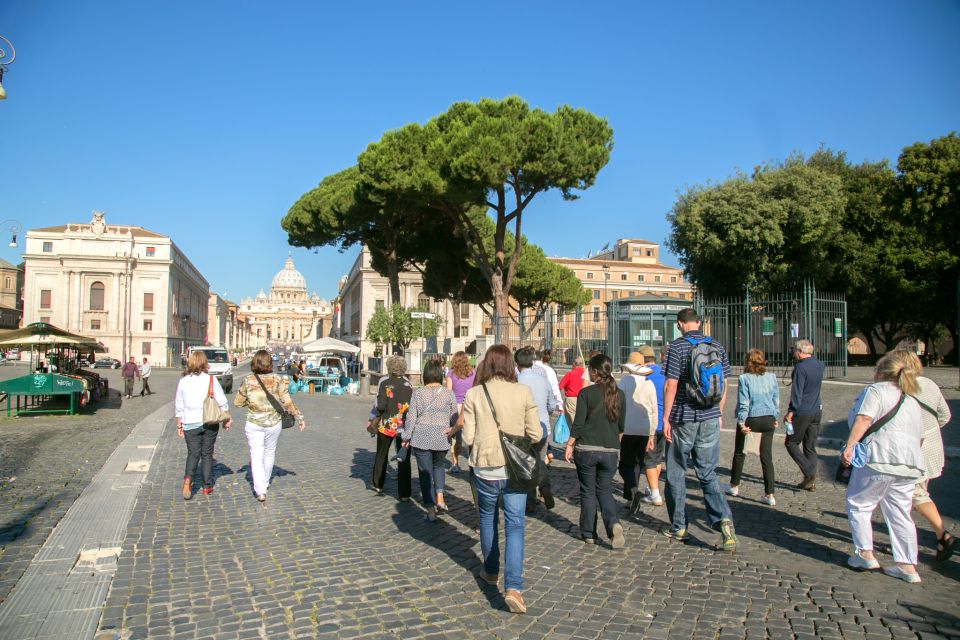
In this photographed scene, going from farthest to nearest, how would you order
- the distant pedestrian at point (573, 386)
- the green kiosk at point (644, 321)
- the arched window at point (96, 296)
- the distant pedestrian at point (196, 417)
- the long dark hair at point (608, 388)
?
the arched window at point (96, 296), the green kiosk at point (644, 321), the distant pedestrian at point (573, 386), the distant pedestrian at point (196, 417), the long dark hair at point (608, 388)

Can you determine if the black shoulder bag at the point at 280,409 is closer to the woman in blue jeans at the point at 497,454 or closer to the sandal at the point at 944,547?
the woman in blue jeans at the point at 497,454

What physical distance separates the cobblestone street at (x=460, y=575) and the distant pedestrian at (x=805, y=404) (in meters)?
0.48

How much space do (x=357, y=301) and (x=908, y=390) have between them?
70.7 meters

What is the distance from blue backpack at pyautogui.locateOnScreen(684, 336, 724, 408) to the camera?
504cm

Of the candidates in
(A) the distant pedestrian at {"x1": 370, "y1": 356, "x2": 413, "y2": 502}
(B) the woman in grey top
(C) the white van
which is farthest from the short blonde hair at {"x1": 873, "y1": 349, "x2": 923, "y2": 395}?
(C) the white van

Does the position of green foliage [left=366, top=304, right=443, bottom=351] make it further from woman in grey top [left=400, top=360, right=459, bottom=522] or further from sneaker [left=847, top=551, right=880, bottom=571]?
sneaker [left=847, top=551, right=880, bottom=571]

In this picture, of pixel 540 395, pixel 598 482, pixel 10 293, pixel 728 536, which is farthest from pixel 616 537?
pixel 10 293

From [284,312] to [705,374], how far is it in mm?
191408

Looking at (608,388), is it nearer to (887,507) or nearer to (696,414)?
(696,414)

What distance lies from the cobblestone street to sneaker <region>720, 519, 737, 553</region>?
0.33ft

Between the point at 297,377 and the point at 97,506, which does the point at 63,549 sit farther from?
the point at 297,377

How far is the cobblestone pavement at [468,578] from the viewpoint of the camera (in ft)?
12.3

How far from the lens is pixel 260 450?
6.71m

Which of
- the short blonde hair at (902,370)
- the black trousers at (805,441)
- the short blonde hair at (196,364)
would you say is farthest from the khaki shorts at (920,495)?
the short blonde hair at (196,364)
